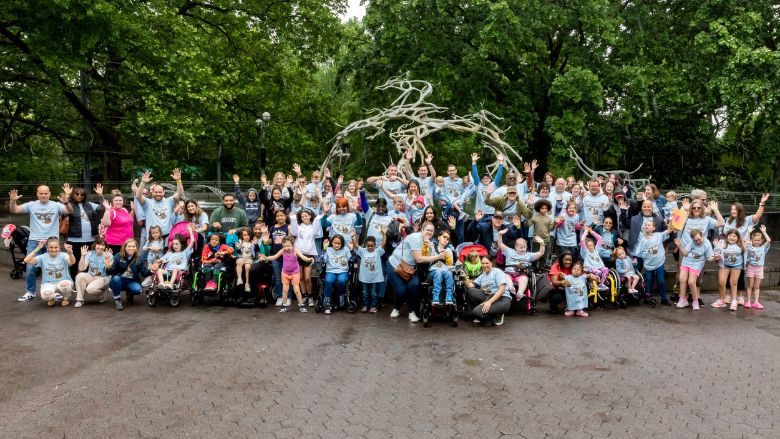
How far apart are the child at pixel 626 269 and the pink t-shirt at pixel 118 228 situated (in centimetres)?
839

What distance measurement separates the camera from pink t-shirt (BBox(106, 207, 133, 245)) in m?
10.2

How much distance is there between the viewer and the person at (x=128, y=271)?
9367 mm

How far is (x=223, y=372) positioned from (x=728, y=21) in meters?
17.1

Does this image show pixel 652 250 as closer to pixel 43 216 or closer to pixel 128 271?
pixel 128 271

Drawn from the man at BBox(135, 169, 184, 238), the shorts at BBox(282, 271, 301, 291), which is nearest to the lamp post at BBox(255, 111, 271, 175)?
the man at BBox(135, 169, 184, 238)

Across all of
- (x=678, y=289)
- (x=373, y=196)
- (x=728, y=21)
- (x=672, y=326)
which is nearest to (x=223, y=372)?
(x=672, y=326)

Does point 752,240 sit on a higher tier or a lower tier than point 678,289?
higher

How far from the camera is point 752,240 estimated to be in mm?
9750

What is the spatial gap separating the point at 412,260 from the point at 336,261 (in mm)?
1225

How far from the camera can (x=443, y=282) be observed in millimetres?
8422

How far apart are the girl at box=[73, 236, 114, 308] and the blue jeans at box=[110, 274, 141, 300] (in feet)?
0.72

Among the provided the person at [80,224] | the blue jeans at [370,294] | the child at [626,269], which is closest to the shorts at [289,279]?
the blue jeans at [370,294]

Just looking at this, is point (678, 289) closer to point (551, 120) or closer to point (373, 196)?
point (373, 196)

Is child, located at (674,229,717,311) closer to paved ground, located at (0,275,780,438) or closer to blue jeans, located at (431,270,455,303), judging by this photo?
paved ground, located at (0,275,780,438)
